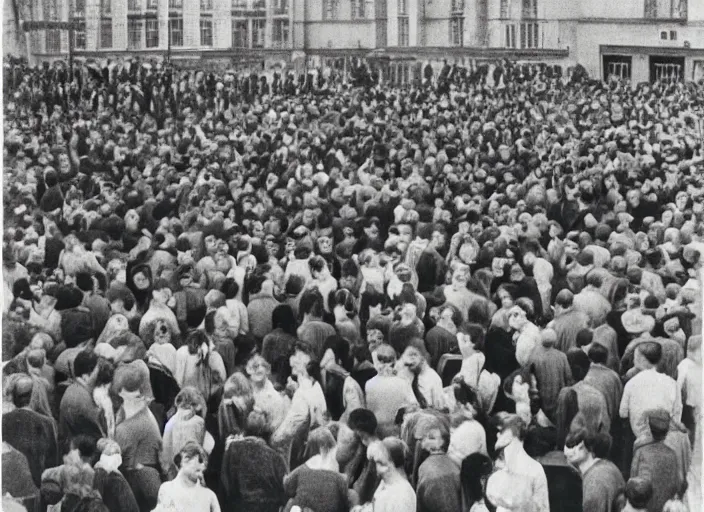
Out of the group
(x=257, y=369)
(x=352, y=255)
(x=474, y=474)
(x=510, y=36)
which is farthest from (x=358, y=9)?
(x=474, y=474)

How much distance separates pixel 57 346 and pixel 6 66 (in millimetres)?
2289

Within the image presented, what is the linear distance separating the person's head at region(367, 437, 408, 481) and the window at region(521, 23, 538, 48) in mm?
3481

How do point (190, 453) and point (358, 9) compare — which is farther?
point (358, 9)

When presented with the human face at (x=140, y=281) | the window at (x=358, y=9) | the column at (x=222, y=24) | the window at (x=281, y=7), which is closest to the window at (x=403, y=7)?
the window at (x=358, y=9)

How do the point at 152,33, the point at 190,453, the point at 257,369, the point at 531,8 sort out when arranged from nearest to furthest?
the point at 190,453, the point at 257,369, the point at 531,8, the point at 152,33

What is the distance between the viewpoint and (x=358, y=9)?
37.8 feet

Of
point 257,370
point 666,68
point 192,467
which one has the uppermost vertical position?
point 666,68

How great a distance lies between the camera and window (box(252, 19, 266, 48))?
1157cm

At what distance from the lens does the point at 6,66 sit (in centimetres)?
1130

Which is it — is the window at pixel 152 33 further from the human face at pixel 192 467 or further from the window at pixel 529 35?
the human face at pixel 192 467

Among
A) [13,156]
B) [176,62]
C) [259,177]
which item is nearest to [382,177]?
[259,177]

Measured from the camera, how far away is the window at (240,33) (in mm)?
11617

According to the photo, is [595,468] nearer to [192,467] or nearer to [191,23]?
[192,467]

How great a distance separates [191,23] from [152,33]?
14.0 inches
